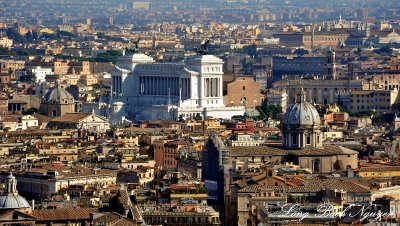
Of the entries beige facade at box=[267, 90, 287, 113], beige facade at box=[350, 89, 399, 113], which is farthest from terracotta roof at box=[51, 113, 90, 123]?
beige facade at box=[350, 89, 399, 113]

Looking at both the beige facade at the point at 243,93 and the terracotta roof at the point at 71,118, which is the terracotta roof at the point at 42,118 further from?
the beige facade at the point at 243,93

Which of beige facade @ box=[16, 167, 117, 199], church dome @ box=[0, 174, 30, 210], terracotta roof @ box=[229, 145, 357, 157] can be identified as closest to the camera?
church dome @ box=[0, 174, 30, 210]

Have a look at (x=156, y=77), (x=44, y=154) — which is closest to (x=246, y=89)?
(x=156, y=77)

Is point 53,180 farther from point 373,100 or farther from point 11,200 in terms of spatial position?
point 373,100

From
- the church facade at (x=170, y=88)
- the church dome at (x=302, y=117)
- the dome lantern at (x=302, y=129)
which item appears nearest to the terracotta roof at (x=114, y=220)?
the dome lantern at (x=302, y=129)

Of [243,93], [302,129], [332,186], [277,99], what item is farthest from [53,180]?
[243,93]

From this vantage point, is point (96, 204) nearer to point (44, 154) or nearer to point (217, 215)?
point (217, 215)

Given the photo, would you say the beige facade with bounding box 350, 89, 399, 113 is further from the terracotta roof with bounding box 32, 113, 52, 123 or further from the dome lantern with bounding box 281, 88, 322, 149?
the dome lantern with bounding box 281, 88, 322, 149
